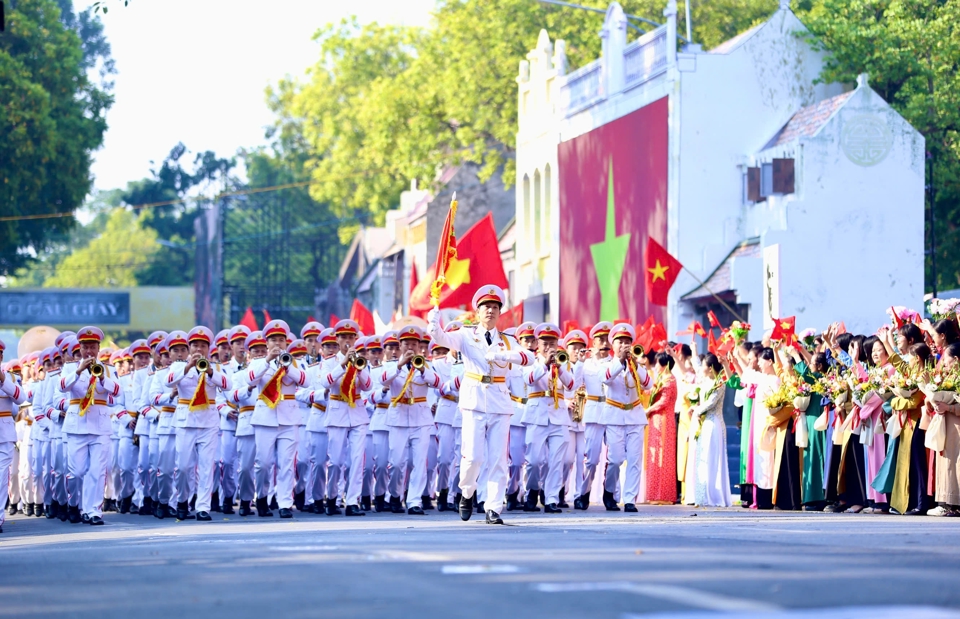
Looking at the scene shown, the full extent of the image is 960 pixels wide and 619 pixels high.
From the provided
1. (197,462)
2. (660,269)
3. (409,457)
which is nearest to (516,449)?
(409,457)

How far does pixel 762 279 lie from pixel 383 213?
36.5 metres

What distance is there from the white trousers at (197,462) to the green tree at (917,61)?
19.2 m

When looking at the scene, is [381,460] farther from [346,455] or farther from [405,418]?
[405,418]

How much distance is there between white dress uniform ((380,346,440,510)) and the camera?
21.1m

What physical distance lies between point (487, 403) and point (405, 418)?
16.3 feet

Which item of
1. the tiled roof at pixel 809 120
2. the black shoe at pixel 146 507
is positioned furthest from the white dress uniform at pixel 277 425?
the tiled roof at pixel 809 120

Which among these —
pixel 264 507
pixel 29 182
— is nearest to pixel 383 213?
pixel 29 182

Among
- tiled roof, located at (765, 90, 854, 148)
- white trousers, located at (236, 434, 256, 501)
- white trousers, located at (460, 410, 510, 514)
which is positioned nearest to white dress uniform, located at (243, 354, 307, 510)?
white trousers, located at (236, 434, 256, 501)

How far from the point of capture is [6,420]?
19594 mm

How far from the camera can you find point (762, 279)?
33562 millimetres

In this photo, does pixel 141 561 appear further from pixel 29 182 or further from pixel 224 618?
pixel 29 182

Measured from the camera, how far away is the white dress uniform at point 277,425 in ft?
65.6

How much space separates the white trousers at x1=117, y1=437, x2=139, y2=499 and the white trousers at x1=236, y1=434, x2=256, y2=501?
117 inches

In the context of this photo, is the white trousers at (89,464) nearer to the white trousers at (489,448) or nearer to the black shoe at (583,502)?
the black shoe at (583,502)
